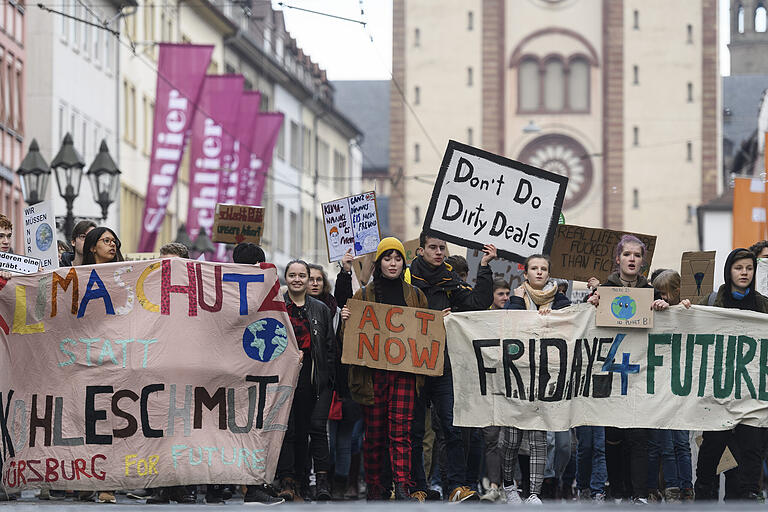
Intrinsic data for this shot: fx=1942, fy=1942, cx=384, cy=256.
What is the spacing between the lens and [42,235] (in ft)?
42.1

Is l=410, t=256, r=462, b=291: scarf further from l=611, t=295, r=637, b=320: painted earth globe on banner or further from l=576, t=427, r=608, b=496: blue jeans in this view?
l=576, t=427, r=608, b=496: blue jeans

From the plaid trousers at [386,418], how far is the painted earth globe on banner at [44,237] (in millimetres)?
2505

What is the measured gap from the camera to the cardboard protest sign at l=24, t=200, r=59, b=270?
12.4 meters

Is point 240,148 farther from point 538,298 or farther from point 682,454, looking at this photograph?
point 538,298

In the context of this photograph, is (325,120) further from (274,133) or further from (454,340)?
(454,340)

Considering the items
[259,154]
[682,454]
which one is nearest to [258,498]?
[682,454]

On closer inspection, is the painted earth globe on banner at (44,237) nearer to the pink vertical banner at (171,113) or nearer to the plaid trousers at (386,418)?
the plaid trousers at (386,418)

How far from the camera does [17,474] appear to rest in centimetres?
1068

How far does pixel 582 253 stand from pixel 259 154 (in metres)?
26.5

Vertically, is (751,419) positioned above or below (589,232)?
below

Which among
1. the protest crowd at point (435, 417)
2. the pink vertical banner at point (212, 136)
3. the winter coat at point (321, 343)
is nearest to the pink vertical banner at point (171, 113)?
the pink vertical banner at point (212, 136)

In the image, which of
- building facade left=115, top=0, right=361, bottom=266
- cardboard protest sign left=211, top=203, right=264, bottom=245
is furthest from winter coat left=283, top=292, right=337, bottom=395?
building facade left=115, top=0, right=361, bottom=266

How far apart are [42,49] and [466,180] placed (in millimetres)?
27503

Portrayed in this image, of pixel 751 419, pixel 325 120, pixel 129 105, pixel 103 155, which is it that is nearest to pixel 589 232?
pixel 751 419
